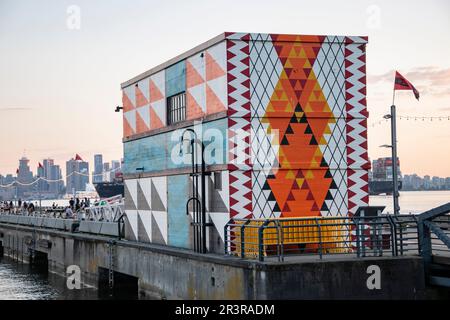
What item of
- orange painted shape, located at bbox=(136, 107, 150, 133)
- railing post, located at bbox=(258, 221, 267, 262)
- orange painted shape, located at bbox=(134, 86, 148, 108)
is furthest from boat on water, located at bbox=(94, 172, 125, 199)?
railing post, located at bbox=(258, 221, 267, 262)

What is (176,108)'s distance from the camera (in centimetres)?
2858

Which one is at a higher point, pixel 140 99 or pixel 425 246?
pixel 140 99

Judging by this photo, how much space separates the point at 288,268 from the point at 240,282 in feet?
5.38

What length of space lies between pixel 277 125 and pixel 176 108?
546 cm

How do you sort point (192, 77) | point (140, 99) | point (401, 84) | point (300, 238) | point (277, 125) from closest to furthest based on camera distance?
point (300, 238), point (277, 125), point (192, 77), point (401, 84), point (140, 99)

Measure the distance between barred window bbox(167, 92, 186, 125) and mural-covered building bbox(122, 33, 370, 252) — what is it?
59 centimetres

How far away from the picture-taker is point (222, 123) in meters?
24.5

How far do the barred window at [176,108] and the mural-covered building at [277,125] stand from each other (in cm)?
59

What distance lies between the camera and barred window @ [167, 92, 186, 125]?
1097 inches

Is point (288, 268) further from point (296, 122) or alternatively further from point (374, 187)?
point (374, 187)

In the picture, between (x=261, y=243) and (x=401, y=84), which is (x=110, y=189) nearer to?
(x=401, y=84)

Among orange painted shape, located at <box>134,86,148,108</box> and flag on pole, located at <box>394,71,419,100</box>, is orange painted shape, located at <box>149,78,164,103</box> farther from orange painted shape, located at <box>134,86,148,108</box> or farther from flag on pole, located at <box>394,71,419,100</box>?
flag on pole, located at <box>394,71,419,100</box>

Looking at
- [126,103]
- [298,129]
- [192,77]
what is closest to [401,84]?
[298,129]

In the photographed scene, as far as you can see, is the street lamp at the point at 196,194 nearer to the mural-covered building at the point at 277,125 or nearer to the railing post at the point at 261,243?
the mural-covered building at the point at 277,125
